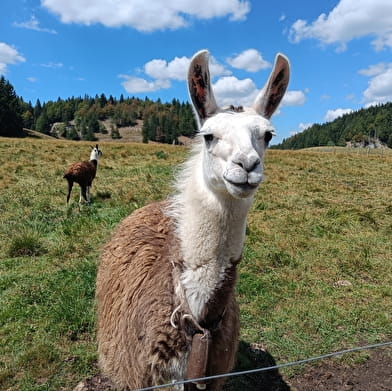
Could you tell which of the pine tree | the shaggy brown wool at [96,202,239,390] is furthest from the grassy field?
the pine tree

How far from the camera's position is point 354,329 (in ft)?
16.1

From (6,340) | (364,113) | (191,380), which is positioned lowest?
(6,340)

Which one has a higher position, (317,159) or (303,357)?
(317,159)

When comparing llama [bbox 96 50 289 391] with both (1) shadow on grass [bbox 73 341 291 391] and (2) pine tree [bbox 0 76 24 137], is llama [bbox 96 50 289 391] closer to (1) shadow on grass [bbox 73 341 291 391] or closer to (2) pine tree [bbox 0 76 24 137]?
(1) shadow on grass [bbox 73 341 291 391]

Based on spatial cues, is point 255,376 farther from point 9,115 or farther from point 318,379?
point 9,115

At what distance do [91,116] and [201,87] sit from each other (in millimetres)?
110244

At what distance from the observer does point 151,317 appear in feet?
8.38

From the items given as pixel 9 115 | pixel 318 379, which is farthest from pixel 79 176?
pixel 9 115

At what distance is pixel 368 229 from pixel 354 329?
4.31 metres

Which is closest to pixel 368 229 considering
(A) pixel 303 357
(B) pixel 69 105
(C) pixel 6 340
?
(A) pixel 303 357

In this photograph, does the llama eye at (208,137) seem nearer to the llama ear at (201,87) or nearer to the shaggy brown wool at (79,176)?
the llama ear at (201,87)

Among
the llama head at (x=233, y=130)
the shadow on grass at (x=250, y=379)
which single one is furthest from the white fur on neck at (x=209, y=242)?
the shadow on grass at (x=250, y=379)

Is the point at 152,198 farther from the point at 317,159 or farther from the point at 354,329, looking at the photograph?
the point at 317,159

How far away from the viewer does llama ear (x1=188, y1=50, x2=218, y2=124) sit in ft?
7.82
